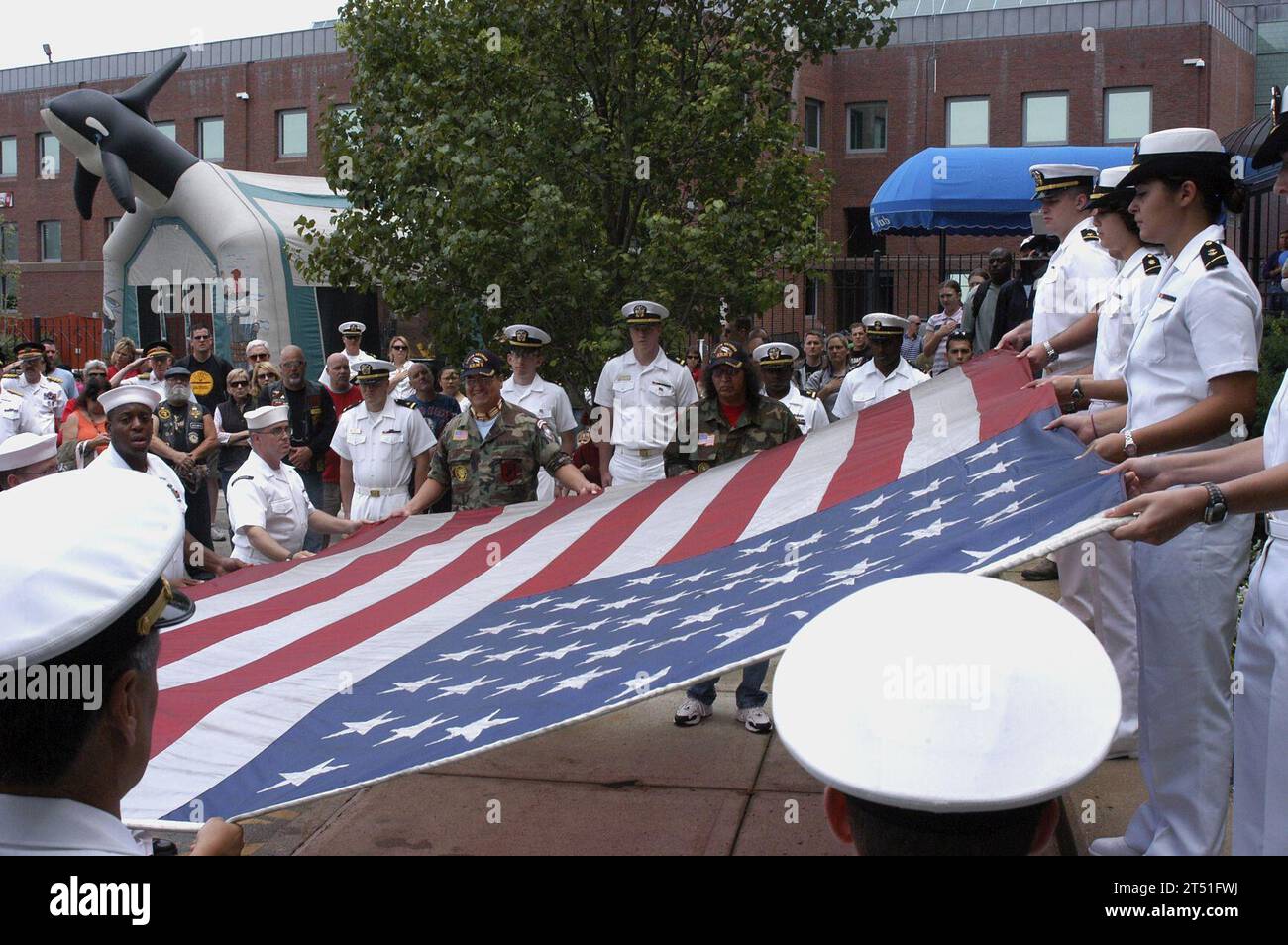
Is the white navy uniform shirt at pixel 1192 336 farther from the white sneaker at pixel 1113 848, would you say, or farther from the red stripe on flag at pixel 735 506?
the red stripe on flag at pixel 735 506

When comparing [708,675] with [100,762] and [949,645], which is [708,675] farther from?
[949,645]

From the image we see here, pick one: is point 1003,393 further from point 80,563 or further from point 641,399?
point 80,563

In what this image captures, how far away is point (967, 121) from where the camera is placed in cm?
2956

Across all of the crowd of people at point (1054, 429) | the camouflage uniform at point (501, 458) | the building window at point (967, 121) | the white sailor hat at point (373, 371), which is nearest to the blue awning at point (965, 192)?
the crowd of people at point (1054, 429)

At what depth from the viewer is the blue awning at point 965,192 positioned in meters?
13.1

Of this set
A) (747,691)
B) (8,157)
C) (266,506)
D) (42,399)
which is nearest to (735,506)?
(747,691)

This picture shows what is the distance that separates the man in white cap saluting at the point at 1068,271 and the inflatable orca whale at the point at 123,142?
55.3ft

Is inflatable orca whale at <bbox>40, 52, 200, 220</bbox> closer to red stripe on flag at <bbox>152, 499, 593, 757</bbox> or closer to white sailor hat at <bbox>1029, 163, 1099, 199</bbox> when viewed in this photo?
red stripe on flag at <bbox>152, 499, 593, 757</bbox>

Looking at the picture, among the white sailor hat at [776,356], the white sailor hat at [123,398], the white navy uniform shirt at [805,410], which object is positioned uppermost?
the white sailor hat at [776,356]

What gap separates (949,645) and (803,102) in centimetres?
2910

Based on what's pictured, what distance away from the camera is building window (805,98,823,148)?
29.6m

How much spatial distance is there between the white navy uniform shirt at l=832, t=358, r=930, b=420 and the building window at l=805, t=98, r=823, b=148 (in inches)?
916

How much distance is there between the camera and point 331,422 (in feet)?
29.5
